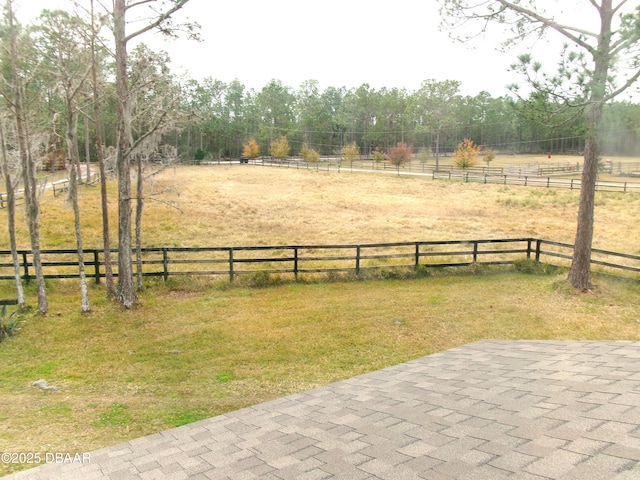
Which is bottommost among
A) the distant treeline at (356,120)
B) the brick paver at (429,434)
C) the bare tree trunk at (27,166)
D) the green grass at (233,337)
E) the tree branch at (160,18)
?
the green grass at (233,337)

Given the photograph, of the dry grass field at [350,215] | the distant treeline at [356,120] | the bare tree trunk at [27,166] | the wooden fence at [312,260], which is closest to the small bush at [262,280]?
the wooden fence at [312,260]

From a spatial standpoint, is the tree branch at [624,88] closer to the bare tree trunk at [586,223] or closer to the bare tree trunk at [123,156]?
the bare tree trunk at [586,223]

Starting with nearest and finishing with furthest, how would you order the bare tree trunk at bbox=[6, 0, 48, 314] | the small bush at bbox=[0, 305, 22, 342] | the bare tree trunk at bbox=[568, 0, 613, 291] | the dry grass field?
the small bush at bbox=[0, 305, 22, 342]
the bare tree trunk at bbox=[568, 0, 613, 291]
the bare tree trunk at bbox=[6, 0, 48, 314]
the dry grass field

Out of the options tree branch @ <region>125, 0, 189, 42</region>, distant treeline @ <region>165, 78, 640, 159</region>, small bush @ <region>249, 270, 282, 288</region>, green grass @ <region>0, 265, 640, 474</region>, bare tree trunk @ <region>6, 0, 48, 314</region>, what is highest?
distant treeline @ <region>165, 78, 640, 159</region>

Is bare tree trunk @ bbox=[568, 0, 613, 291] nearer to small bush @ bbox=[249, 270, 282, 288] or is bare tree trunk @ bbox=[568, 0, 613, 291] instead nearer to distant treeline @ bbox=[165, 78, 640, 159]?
small bush @ bbox=[249, 270, 282, 288]

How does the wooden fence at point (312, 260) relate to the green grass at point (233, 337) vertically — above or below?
above

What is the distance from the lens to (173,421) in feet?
19.0

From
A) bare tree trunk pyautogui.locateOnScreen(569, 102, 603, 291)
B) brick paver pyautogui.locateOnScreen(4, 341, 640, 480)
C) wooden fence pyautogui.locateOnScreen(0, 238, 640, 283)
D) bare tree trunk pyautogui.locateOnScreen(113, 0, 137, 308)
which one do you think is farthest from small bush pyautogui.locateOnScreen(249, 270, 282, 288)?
bare tree trunk pyautogui.locateOnScreen(569, 102, 603, 291)

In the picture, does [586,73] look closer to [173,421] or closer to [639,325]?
[639,325]

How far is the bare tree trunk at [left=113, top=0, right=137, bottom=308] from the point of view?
1052 centimetres

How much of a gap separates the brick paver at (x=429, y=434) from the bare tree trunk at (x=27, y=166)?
8.16 meters

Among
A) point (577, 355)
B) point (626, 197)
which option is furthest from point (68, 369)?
point (626, 197)

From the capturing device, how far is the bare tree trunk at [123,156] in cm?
1052

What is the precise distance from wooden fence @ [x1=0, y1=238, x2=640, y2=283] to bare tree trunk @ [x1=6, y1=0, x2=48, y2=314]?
106 cm
